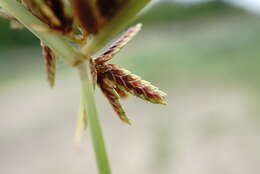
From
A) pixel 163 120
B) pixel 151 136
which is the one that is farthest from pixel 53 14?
pixel 163 120

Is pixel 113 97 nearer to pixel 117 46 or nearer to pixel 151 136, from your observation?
pixel 117 46

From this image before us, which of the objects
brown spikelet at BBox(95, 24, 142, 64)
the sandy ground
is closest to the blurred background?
the sandy ground

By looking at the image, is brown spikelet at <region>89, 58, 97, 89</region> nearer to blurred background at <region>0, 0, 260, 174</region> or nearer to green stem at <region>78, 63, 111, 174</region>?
green stem at <region>78, 63, 111, 174</region>

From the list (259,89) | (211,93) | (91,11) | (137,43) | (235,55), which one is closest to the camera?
(91,11)

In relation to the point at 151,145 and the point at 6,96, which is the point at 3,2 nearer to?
the point at 151,145

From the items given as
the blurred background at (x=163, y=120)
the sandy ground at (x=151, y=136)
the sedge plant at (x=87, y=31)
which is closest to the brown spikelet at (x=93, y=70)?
the sedge plant at (x=87, y=31)

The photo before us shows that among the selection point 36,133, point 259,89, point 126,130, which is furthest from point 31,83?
point 259,89
